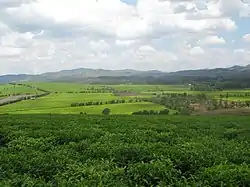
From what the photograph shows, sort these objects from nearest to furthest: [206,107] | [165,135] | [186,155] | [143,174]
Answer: [143,174]
[186,155]
[165,135]
[206,107]

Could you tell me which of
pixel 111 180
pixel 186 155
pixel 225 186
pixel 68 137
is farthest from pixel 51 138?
pixel 225 186

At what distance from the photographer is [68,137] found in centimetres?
2858

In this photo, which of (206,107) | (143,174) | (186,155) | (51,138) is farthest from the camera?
(206,107)

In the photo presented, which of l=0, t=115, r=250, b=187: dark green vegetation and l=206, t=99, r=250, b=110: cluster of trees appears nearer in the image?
l=0, t=115, r=250, b=187: dark green vegetation

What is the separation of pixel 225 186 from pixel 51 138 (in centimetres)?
1525

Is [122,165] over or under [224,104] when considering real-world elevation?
over

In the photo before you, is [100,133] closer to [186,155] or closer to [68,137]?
[68,137]

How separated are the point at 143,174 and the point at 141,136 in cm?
1199

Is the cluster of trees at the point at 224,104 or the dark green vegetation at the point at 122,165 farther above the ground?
the dark green vegetation at the point at 122,165

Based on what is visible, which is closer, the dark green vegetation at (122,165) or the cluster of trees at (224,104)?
the dark green vegetation at (122,165)

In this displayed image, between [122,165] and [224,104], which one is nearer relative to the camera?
[122,165]

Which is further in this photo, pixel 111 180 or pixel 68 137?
pixel 68 137

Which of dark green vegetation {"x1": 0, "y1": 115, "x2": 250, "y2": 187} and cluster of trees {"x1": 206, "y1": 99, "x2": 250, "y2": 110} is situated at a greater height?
dark green vegetation {"x1": 0, "y1": 115, "x2": 250, "y2": 187}

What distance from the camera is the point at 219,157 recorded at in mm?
20203
